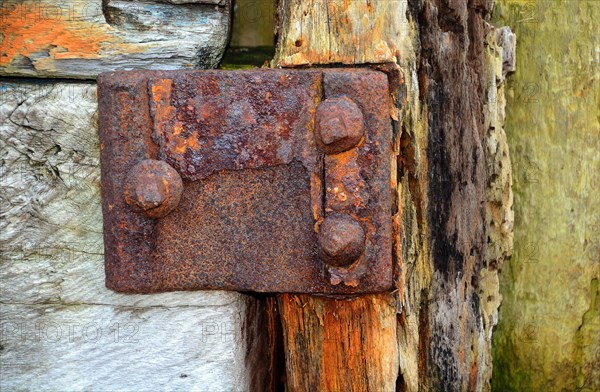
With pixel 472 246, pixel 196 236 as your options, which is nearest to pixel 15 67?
pixel 196 236

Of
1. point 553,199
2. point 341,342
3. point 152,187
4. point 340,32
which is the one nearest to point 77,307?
point 152,187

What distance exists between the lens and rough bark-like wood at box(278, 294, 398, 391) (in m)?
1.08

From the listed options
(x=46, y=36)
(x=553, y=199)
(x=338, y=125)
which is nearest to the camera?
(x=338, y=125)

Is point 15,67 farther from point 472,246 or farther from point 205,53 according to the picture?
point 472,246

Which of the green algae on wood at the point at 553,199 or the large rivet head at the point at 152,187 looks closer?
the large rivet head at the point at 152,187

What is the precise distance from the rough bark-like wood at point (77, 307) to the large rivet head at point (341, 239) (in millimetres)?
232

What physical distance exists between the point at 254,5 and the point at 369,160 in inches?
16.8

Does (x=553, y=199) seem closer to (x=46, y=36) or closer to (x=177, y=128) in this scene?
(x=177, y=128)

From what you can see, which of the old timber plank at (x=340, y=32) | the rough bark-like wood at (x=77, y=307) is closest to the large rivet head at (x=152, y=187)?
the rough bark-like wood at (x=77, y=307)

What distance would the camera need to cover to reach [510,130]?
1.35 meters

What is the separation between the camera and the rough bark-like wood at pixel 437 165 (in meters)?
1.03

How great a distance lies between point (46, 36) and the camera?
1058 mm

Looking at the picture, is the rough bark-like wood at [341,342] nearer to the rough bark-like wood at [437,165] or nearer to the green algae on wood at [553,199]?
the rough bark-like wood at [437,165]

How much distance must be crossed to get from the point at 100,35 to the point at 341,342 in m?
0.66
